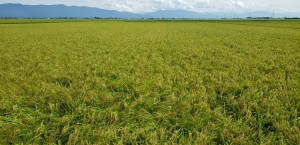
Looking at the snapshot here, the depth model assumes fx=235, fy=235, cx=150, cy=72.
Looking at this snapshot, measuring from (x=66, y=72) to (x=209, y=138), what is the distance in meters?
5.53

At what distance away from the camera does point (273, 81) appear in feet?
21.5

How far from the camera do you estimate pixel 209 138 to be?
347cm

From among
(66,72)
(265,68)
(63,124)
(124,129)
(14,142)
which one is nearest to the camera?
(14,142)

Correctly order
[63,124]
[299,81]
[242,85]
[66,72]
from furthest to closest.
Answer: [66,72] → [299,81] → [242,85] → [63,124]

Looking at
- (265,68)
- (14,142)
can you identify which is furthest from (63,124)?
(265,68)

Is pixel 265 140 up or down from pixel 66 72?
down

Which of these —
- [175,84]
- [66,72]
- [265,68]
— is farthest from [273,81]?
[66,72]

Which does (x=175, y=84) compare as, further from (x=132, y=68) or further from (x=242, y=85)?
(x=132, y=68)

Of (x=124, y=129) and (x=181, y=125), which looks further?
(x=181, y=125)

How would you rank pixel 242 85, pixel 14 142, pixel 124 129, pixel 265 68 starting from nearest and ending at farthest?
pixel 14 142 < pixel 124 129 < pixel 242 85 < pixel 265 68

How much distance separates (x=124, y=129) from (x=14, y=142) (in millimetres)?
1580

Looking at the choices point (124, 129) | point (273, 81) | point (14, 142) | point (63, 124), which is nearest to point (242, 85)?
point (273, 81)

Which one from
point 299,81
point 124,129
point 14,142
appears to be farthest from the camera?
point 299,81

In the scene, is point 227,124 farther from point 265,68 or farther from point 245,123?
point 265,68
